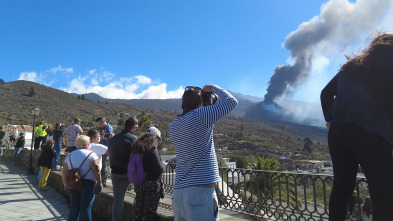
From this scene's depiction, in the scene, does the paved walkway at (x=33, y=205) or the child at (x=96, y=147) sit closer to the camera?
the child at (x=96, y=147)

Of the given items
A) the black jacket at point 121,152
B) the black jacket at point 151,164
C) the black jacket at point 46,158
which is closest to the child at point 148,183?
the black jacket at point 151,164

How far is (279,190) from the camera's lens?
151 inches

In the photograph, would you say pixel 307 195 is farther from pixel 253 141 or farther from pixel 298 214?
pixel 253 141

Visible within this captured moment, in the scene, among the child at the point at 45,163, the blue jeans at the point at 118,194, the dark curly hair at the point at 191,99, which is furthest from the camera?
the child at the point at 45,163

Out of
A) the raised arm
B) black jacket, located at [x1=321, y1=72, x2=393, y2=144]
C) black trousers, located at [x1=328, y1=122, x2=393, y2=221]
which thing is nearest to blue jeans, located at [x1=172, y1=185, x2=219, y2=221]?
black trousers, located at [x1=328, y1=122, x2=393, y2=221]

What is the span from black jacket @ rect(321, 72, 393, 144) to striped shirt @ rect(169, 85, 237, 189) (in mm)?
732

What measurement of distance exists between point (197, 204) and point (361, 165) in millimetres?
1062

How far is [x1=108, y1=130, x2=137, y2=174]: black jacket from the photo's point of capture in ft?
13.4

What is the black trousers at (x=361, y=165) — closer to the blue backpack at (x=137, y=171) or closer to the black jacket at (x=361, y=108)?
the black jacket at (x=361, y=108)

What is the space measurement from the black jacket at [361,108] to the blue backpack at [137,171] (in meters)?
2.18

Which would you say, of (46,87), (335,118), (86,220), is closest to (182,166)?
(335,118)

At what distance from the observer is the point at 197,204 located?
214cm

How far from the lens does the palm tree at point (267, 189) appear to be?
373cm

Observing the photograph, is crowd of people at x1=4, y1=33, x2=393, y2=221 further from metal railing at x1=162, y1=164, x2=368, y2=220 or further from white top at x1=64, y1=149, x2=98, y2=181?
white top at x1=64, y1=149, x2=98, y2=181
